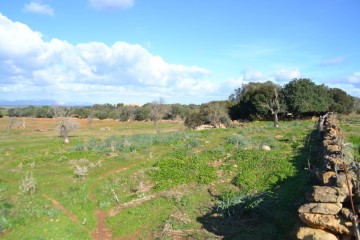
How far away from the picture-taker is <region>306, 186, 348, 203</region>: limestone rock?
9.16 meters

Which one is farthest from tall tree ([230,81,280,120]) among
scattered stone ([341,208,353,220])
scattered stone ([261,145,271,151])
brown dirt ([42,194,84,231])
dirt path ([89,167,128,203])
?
scattered stone ([341,208,353,220])

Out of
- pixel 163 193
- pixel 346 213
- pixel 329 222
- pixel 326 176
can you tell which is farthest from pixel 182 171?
pixel 346 213

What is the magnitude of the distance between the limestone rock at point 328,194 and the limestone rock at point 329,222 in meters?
0.44

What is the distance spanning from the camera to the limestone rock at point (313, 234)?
8750 millimetres

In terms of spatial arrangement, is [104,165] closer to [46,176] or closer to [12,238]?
[46,176]

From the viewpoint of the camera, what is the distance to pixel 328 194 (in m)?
9.36

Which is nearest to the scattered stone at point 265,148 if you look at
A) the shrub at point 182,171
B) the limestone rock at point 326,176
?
the shrub at point 182,171

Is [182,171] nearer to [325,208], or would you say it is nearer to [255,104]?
[325,208]

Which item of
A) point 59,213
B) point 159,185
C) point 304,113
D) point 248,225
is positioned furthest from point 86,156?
point 304,113

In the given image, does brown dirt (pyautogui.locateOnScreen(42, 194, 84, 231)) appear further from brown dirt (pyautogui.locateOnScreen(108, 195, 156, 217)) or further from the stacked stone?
the stacked stone

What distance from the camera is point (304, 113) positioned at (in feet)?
203

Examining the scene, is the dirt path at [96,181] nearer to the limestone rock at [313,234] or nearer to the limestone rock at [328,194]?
the limestone rock at [313,234]

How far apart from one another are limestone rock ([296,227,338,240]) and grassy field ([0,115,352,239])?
1466 mm

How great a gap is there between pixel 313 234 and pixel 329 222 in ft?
1.67
